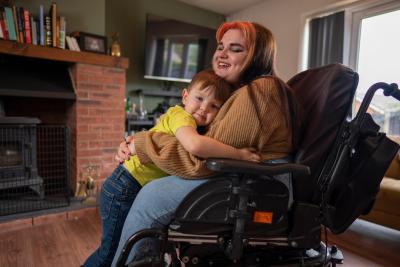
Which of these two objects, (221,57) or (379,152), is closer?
(379,152)

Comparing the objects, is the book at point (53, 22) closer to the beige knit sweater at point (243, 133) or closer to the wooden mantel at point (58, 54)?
the wooden mantel at point (58, 54)

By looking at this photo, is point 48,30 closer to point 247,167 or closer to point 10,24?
point 10,24

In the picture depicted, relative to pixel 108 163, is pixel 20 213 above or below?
below

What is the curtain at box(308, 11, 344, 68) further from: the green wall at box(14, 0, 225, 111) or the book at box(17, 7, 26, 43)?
the book at box(17, 7, 26, 43)

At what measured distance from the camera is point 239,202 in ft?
2.58

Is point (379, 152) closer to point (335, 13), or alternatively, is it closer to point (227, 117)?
point (227, 117)

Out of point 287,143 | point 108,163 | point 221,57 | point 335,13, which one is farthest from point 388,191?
point 108,163

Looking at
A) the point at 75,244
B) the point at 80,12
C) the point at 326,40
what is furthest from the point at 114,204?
the point at 326,40

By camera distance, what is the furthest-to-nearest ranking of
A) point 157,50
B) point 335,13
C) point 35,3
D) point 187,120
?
1. point 157,50
2. point 335,13
3. point 35,3
4. point 187,120

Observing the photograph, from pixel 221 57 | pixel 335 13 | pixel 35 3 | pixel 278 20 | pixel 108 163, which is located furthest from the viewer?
pixel 278 20

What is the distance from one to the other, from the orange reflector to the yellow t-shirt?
1.09 feet

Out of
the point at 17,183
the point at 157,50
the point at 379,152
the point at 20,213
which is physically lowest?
the point at 20,213

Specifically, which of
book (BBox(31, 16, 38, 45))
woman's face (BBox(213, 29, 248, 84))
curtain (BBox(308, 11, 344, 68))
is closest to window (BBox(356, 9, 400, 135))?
curtain (BBox(308, 11, 344, 68))

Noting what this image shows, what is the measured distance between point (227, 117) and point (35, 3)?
7.64ft
